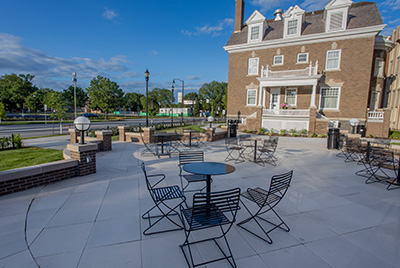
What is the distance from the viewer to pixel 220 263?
2664mm

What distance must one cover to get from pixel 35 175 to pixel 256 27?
23.1 metres

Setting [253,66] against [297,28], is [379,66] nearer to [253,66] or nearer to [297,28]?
[297,28]

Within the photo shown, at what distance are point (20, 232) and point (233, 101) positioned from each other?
21810 millimetres

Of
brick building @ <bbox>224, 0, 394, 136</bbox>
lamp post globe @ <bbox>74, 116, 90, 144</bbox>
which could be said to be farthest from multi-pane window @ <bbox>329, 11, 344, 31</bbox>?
lamp post globe @ <bbox>74, 116, 90, 144</bbox>

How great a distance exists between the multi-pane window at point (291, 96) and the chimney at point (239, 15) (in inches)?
364

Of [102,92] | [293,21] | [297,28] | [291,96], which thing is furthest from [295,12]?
[102,92]

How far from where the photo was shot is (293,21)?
65.4ft

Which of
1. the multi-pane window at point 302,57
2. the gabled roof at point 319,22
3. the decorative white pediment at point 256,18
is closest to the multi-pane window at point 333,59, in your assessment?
the multi-pane window at point 302,57

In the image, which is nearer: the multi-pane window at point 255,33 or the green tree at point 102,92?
the multi-pane window at point 255,33

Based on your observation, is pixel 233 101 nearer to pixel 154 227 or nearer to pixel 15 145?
pixel 15 145

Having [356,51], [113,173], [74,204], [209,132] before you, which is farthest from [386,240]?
[356,51]

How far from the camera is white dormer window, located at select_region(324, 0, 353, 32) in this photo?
707 inches

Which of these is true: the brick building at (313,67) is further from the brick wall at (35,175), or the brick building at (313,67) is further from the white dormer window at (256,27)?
the brick wall at (35,175)

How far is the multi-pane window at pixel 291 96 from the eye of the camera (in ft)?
67.1
